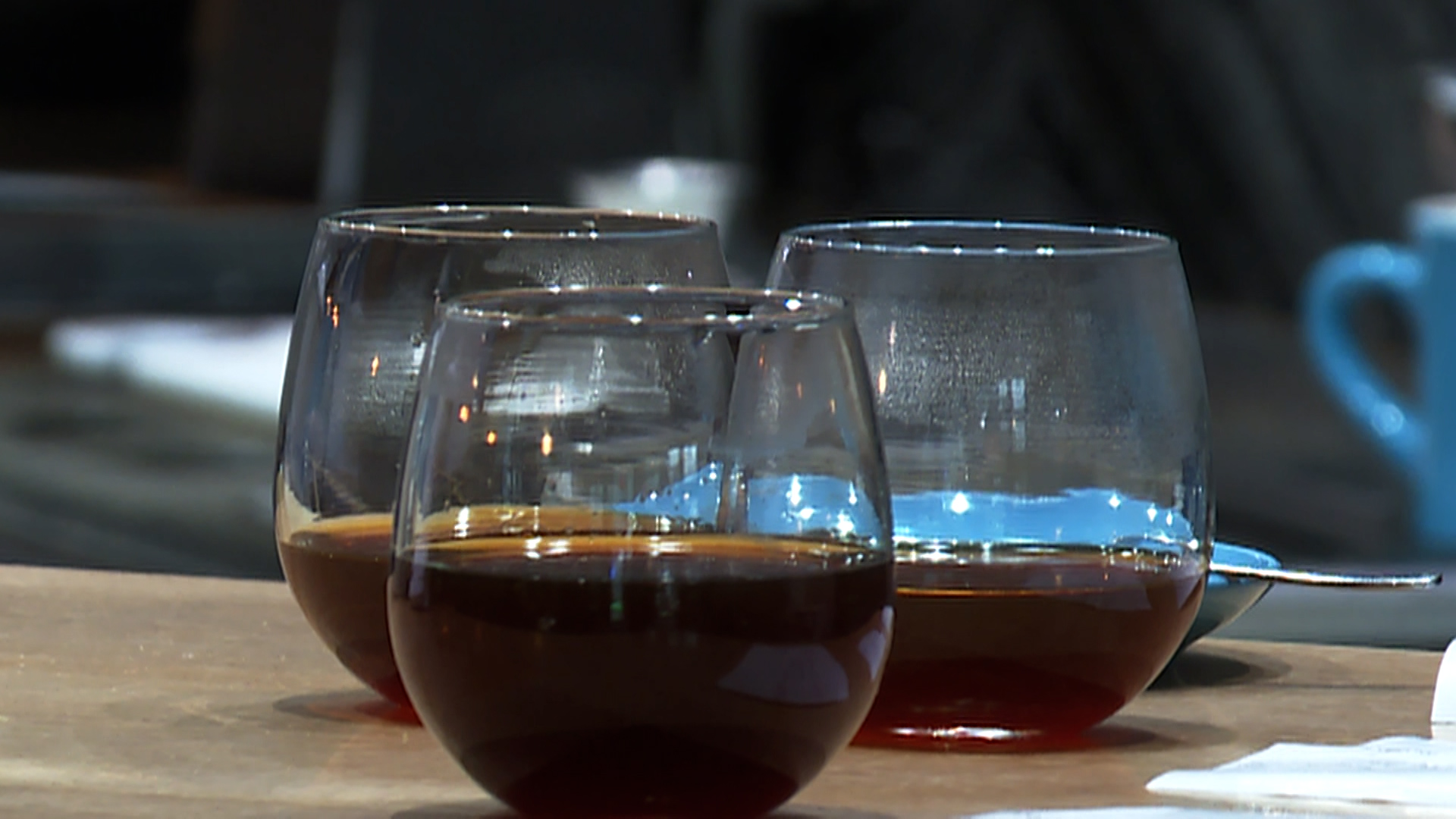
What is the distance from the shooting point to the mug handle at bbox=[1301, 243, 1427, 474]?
1293 millimetres

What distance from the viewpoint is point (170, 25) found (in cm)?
239

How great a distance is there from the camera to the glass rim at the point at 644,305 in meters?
0.30

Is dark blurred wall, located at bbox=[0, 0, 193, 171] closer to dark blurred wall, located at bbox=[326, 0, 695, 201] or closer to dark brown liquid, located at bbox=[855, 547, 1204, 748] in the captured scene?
dark blurred wall, located at bbox=[326, 0, 695, 201]

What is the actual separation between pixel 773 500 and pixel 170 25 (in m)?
2.19

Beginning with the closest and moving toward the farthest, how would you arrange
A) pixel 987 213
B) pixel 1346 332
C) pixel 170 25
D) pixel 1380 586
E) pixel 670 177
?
pixel 1380 586, pixel 1346 332, pixel 670 177, pixel 987 213, pixel 170 25

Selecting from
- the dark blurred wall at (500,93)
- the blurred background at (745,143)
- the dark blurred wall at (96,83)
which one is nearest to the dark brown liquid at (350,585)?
the blurred background at (745,143)

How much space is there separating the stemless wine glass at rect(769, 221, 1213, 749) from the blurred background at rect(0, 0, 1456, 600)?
3.19ft

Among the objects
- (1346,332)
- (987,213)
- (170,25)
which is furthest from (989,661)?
(170,25)

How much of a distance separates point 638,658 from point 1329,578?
0.18 m

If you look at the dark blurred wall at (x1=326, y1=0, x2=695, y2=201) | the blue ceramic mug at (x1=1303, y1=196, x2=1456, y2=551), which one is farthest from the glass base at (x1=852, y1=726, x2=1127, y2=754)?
the dark blurred wall at (x1=326, y1=0, x2=695, y2=201)

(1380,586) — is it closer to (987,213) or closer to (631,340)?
(631,340)

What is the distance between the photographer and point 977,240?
41cm

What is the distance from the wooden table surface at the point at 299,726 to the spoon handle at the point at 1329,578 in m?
0.02

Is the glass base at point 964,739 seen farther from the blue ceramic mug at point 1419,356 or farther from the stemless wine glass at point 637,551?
the blue ceramic mug at point 1419,356
